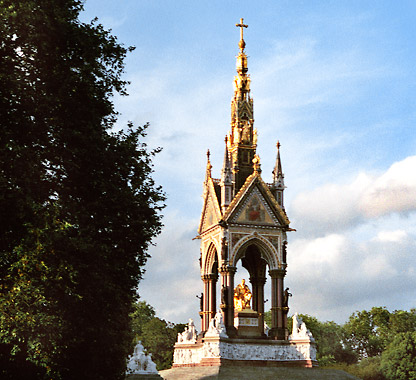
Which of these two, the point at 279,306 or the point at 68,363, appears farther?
the point at 279,306

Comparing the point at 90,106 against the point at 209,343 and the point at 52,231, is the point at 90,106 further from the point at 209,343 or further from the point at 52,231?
the point at 209,343

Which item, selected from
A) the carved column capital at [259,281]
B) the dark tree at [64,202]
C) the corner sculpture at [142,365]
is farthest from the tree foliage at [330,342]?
the dark tree at [64,202]

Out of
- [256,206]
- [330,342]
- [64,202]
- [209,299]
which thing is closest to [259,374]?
[209,299]

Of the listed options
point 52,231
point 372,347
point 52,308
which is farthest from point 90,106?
point 372,347

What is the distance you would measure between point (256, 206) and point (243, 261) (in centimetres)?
465

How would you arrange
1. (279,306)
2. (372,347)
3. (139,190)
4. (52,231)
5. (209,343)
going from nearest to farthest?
(52,231) < (139,190) < (209,343) < (279,306) < (372,347)

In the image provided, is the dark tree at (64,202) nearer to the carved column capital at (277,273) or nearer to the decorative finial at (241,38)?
the carved column capital at (277,273)

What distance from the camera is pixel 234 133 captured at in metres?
44.0

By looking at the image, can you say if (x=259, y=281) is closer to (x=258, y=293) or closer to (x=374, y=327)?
(x=258, y=293)

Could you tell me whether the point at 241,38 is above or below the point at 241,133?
above

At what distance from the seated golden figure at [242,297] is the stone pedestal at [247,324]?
45 cm

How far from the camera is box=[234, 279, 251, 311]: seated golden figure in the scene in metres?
42.3

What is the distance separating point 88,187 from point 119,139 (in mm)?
2304

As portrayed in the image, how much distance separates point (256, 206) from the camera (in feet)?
138
